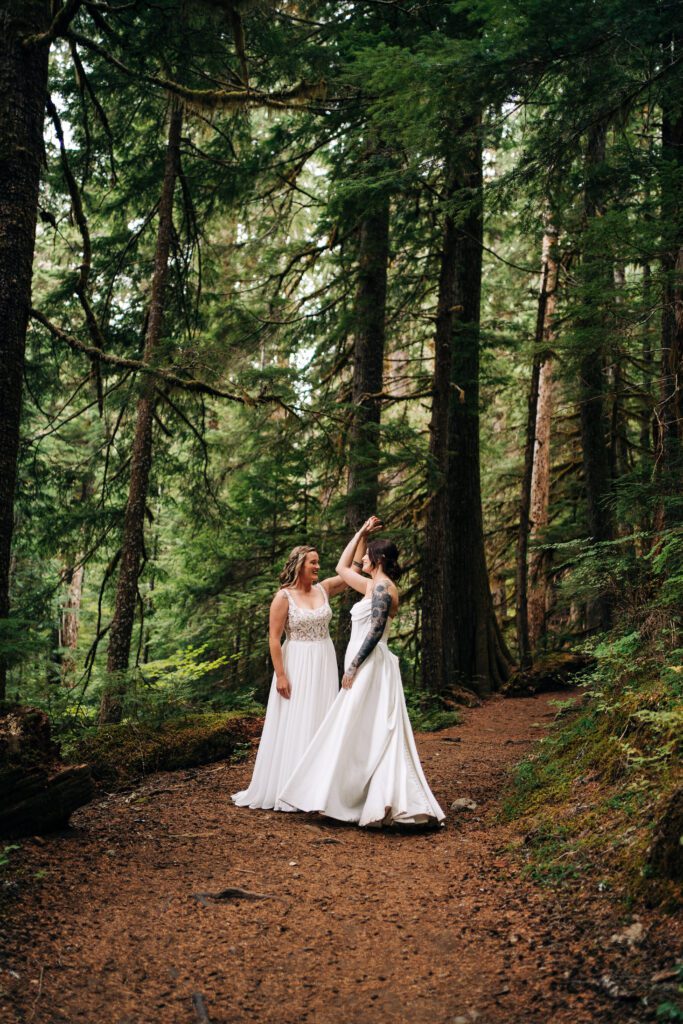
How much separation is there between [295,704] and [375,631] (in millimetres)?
1218

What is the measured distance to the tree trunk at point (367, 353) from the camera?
12242 mm

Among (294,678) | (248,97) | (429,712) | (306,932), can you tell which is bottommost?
(429,712)

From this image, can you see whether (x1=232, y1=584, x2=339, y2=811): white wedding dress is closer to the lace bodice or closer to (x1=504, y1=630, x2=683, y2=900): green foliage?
the lace bodice

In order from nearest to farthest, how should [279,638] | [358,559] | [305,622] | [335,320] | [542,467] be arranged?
[358,559] → [279,638] → [305,622] → [335,320] → [542,467]

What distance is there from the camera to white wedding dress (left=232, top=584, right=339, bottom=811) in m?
7.02

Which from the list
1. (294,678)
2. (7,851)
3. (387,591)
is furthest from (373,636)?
(7,851)

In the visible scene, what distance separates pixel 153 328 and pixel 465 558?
695cm

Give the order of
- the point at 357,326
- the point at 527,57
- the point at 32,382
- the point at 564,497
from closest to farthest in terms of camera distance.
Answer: the point at 527,57 → the point at 32,382 → the point at 357,326 → the point at 564,497

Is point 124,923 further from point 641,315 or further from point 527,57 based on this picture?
point 641,315

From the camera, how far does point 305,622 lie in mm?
7402

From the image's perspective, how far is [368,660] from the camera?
6668 mm

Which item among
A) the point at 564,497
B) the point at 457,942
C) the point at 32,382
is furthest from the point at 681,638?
the point at 564,497

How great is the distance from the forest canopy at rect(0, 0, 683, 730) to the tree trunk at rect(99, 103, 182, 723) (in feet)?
0.13

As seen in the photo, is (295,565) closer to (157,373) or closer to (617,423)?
(157,373)
